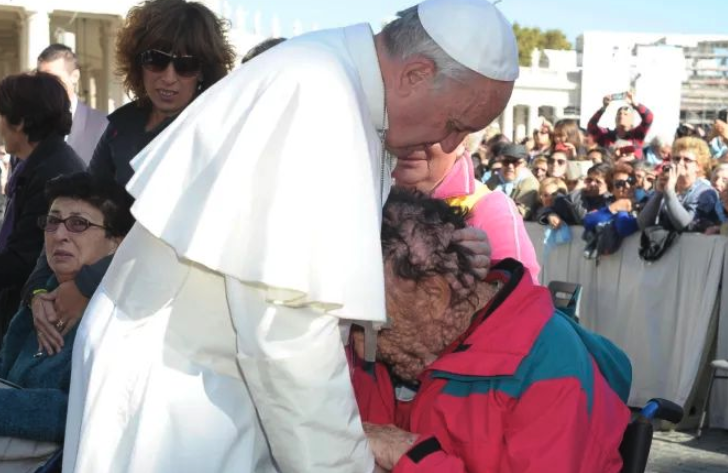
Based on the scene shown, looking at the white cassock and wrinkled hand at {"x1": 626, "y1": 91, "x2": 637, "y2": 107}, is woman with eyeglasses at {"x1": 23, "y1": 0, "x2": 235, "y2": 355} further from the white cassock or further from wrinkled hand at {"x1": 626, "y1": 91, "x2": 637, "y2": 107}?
wrinkled hand at {"x1": 626, "y1": 91, "x2": 637, "y2": 107}

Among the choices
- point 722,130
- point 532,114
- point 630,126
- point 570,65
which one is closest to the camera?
point 722,130

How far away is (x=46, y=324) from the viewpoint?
374 centimetres

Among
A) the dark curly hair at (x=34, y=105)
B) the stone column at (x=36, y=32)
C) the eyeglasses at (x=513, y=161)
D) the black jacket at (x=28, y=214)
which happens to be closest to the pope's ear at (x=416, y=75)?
the black jacket at (x=28, y=214)

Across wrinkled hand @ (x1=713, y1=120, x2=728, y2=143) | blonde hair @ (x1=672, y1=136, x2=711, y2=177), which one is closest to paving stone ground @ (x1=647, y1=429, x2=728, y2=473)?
blonde hair @ (x1=672, y1=136, x2=711, y2=177)

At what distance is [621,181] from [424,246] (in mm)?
7335

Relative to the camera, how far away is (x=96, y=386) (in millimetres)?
2459

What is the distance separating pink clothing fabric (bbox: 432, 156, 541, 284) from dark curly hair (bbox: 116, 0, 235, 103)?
0.97 metres

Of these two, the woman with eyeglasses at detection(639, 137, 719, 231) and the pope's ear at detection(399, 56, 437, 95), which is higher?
the pope's ear at detection(399, 56, 437, 95)

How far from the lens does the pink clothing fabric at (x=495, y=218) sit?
371cm

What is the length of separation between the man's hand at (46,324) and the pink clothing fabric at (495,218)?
1.22m

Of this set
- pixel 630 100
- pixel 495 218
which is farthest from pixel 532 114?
pixel 495 218

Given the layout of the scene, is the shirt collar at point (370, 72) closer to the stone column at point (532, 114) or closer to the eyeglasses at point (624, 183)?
the eyeglasses at point (624, 183)

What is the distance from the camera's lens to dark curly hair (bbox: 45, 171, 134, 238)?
12.7 feet

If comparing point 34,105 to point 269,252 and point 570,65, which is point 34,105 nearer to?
point 269,252
